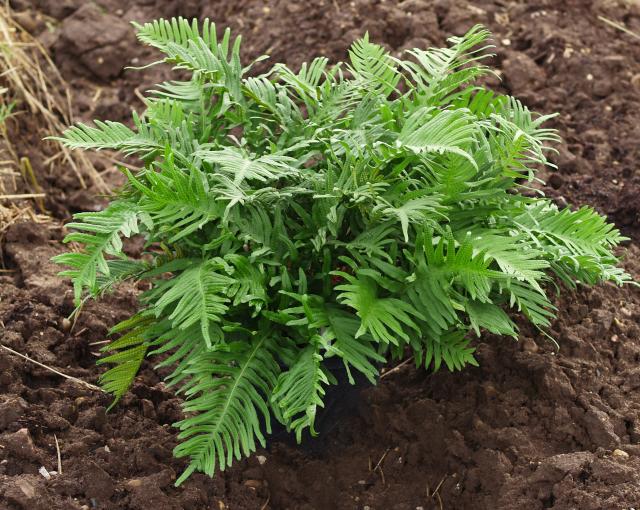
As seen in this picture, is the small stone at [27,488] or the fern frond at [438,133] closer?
the fern frond at [438,133]

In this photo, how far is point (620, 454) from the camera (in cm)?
243

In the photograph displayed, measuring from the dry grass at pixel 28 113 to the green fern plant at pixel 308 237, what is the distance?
1256 millimetres

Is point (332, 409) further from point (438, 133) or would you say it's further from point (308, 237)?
point (438, 133)

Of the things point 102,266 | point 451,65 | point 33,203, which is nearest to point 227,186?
point 102,266

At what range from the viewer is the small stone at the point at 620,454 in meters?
2.42

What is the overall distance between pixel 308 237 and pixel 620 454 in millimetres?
Result: 990

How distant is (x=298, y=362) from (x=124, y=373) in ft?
1.80

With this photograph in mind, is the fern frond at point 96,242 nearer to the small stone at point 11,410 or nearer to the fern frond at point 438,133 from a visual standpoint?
the small stone at point 11,410

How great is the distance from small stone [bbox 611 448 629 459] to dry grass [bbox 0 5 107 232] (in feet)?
7.06

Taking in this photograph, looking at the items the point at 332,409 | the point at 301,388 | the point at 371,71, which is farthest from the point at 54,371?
the point at 371,71

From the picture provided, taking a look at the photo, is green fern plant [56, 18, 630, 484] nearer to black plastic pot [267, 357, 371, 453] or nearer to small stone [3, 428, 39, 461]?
black plastic pot [267, 357, 371, 453]

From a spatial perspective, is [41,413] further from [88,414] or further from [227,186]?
[227,186]

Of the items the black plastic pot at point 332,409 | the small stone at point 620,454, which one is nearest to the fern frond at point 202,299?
the black plastic pot at point 332,409

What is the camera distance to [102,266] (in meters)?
2.12
